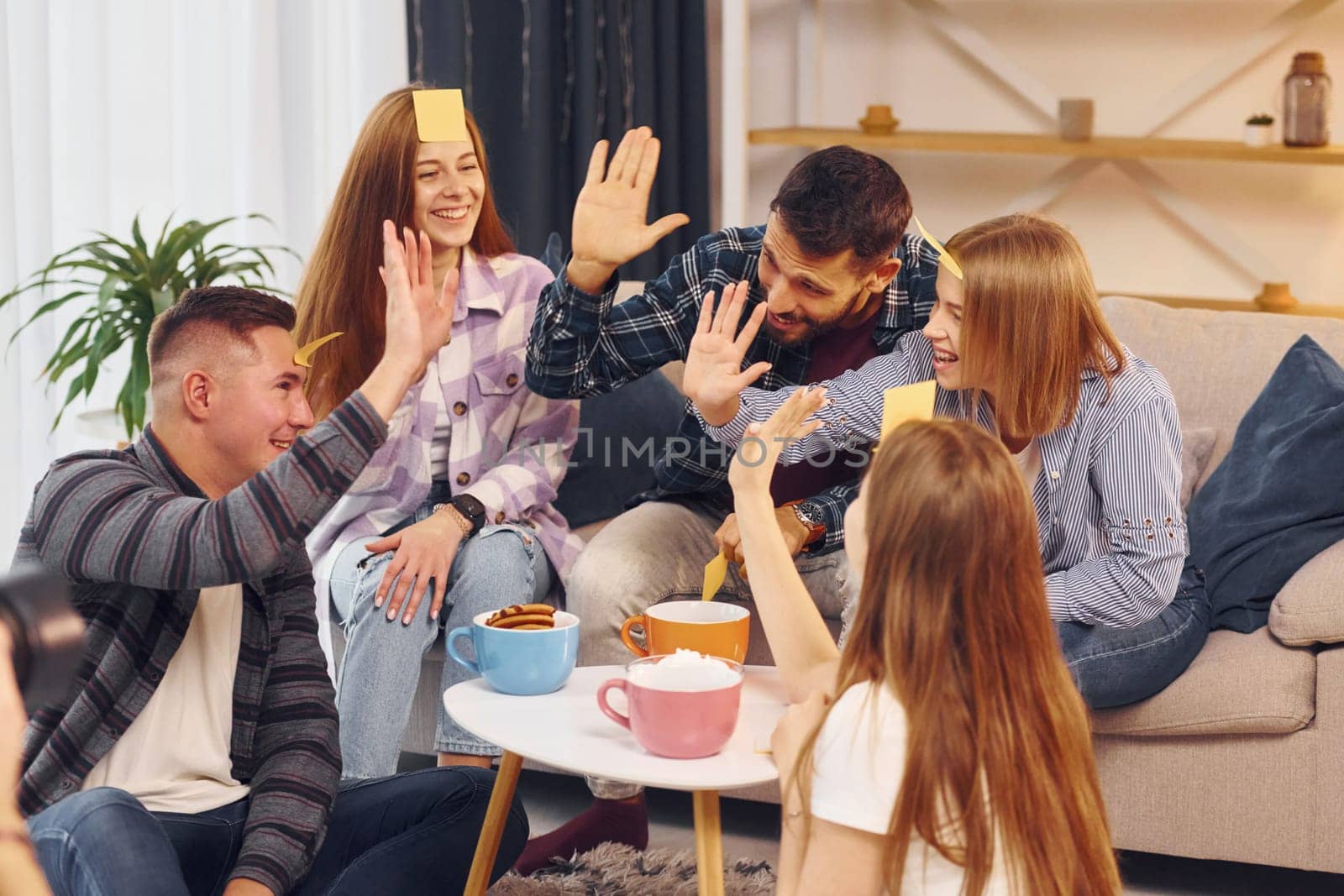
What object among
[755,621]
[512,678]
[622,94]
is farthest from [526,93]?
[512,678]

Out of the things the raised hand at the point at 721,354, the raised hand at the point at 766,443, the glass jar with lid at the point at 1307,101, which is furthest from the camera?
the glass jar with lid at the point at 1307,101

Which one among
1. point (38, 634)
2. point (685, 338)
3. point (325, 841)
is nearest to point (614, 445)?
point (685, 338)

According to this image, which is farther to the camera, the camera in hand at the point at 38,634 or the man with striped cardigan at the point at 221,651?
the man with striped cardigan at the point at 221,651

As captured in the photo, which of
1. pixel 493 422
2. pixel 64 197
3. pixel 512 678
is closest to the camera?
pixel 512 678

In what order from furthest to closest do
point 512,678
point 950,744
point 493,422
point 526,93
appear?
1. point 526,93
2. point 493,422
3. point 512,678
4. point 950,744

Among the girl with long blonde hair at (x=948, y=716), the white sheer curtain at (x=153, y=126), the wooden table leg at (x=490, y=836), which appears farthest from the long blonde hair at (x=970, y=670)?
the white sheer curtain at (x=153, y=126)

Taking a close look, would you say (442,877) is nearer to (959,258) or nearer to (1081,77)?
(959,258)

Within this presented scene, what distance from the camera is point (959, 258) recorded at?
1.90 metres

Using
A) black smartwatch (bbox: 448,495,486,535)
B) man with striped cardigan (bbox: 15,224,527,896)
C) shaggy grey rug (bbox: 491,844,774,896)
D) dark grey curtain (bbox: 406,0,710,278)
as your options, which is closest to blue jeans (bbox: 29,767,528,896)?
man with striped cardigan (bbox: 15,224,527,896)

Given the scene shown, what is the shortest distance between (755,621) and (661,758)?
86 cm

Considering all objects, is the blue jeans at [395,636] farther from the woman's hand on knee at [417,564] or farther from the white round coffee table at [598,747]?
the white round coffee table at [598,747]

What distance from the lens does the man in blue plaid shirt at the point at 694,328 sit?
208 centimetres

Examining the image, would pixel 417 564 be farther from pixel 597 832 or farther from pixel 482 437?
pixel 597 832

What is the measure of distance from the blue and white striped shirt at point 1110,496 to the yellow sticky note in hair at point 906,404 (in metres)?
0.51
